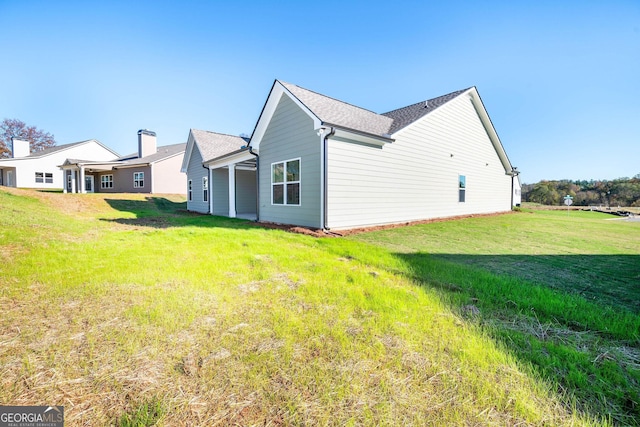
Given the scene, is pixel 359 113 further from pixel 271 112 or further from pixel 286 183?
pixel 286 183

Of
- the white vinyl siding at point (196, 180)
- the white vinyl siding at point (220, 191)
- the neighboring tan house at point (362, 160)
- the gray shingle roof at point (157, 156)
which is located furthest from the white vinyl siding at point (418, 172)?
the gray shingle roof at point (157, 156)

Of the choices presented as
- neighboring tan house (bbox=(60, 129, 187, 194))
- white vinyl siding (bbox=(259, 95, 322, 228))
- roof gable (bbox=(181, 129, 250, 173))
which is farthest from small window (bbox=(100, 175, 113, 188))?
white vinyl siding (bbox=(259, 95, 322, 228))

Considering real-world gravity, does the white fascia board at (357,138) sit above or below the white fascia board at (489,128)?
below

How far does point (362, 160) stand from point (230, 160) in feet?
23.6

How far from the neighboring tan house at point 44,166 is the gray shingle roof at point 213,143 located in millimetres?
25052

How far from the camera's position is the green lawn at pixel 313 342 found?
4.87ft

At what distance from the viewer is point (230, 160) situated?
42.1 feet

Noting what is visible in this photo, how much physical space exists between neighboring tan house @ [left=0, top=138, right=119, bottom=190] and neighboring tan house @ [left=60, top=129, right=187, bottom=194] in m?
4.56

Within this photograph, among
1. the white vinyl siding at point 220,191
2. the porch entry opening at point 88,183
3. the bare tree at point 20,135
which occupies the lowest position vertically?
the white vinyl siding at point 220,191

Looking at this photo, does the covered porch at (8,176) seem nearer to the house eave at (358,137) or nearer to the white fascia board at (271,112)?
the white fascia board at (271,112)

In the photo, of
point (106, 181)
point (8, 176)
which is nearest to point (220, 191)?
point (106, 181)

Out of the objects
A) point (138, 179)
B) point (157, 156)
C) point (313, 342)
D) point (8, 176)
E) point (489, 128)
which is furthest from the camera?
point (8, 176)

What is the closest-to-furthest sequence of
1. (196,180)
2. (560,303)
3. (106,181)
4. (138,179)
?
(560,303), (196,180), (138,179), (106,181)

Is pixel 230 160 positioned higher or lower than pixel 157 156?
lower
